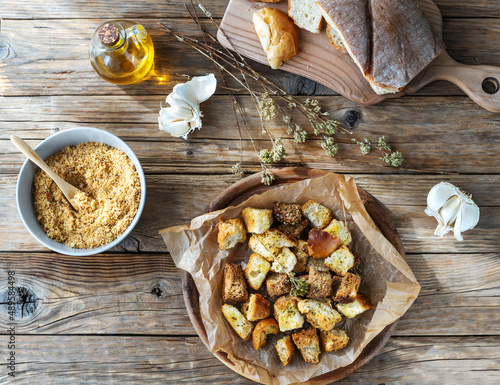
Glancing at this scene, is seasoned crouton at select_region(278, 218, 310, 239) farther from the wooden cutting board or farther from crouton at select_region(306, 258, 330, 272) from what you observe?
the wooden cutting board

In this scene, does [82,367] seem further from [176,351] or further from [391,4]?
[391,4]

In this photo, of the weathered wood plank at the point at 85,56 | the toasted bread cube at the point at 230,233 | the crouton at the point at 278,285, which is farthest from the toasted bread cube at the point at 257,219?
the weathered wood plank at the point at 85,56

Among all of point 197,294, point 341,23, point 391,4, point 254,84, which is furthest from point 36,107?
point 391,4

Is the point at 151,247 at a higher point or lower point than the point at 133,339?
higher

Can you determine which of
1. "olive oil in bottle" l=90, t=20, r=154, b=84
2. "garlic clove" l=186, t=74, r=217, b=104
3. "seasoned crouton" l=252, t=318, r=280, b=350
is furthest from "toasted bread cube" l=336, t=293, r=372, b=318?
"olive oil in bottle" l=90, t=20, r=154, b=84

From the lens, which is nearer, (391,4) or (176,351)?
Result: (391,4)

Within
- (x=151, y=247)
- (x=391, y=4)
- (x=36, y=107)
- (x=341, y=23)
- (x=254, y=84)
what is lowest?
(x=151, y=247)

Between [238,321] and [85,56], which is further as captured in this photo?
[85,56]

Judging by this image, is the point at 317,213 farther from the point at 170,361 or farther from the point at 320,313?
the point at 170,361

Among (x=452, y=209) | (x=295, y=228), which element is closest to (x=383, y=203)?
(x=452, y=209)
